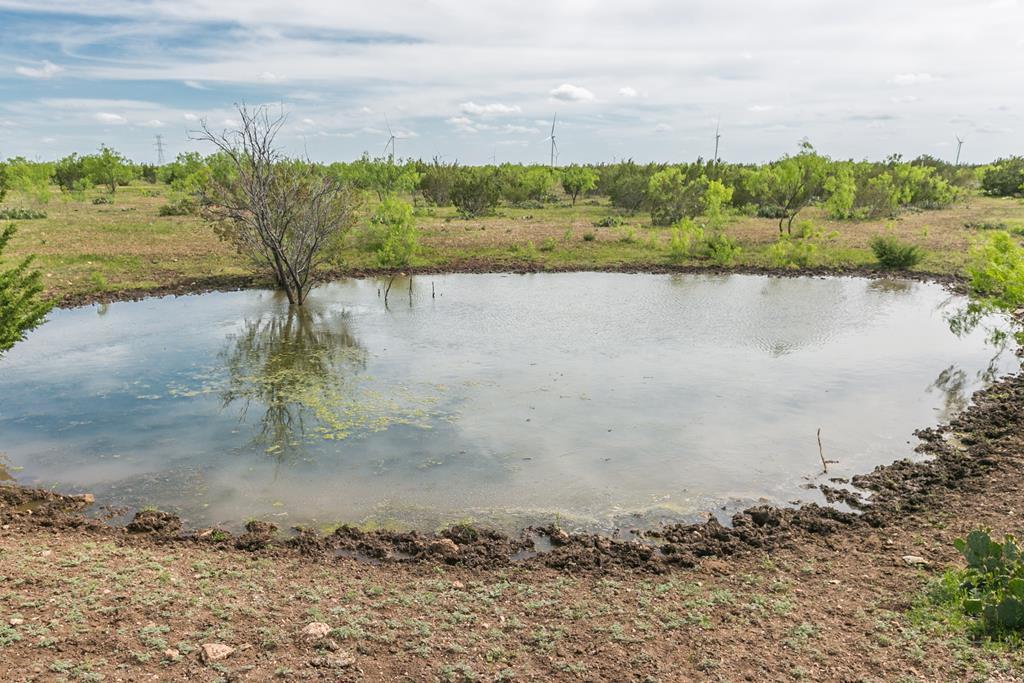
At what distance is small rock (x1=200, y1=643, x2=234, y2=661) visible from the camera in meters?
4.82

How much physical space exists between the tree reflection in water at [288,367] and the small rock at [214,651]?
14.4 feet

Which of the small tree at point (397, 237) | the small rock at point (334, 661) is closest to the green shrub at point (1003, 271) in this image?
the small rock at point (334, 661)

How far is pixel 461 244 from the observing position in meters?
26.0

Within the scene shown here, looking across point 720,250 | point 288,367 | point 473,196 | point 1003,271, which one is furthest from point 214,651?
point 473,196

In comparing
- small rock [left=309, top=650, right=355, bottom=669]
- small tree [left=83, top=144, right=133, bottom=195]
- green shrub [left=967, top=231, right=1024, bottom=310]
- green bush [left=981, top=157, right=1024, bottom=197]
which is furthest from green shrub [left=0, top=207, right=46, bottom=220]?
green bush [left=981, top=157, right=1024, bottom=197]

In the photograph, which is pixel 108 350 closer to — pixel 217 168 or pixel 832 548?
pixel 832 548

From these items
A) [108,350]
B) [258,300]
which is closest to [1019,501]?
[108,350]

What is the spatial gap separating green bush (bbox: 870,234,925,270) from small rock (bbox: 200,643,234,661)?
2282 cm

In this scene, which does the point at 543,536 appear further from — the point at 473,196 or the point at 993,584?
the point at 473,196

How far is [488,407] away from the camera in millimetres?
10805

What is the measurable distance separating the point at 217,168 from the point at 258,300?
88.1ft

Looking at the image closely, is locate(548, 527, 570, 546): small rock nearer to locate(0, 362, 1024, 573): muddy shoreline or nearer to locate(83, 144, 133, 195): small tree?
locate(0, 362, 1024, 573): muddy shoreline

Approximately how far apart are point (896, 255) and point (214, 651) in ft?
75.4

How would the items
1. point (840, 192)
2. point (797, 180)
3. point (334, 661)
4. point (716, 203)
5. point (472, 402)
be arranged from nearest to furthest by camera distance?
point (334, 661) < point (472, 402) < point (716, 203) < point (797, 180) < point (840, 192)
